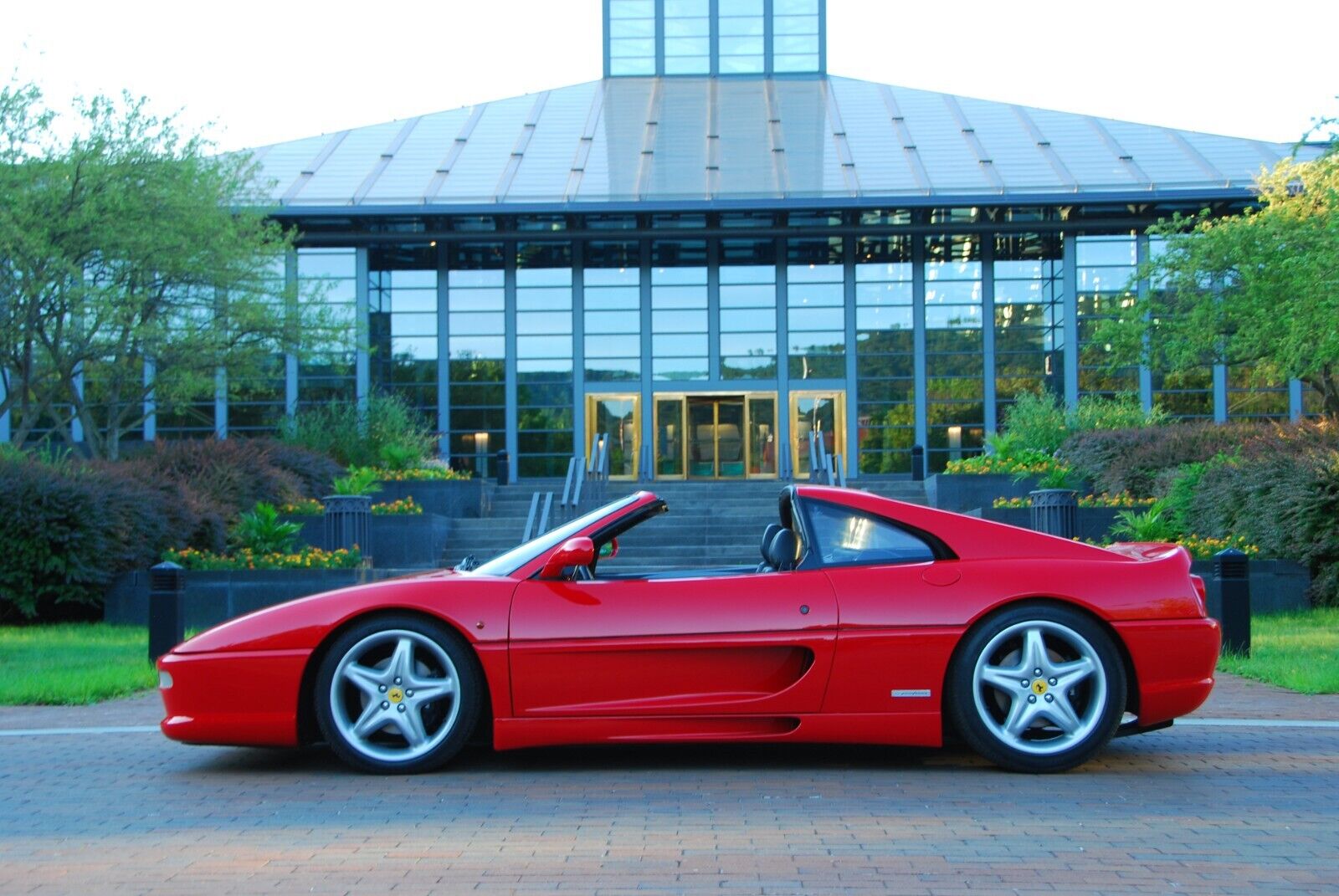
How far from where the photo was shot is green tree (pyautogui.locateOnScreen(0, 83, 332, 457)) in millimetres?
18438

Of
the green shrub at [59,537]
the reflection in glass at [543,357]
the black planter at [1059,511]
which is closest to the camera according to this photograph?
the green shrub at [59,537]

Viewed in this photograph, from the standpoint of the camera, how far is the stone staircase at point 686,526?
1888 cm

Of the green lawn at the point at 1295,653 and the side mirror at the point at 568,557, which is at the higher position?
the side mirror at the point at 568,557

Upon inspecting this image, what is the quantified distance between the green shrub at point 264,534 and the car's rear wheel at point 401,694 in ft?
35.0

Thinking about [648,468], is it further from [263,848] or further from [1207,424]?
[263,848]

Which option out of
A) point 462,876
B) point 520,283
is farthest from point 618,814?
point 520,283

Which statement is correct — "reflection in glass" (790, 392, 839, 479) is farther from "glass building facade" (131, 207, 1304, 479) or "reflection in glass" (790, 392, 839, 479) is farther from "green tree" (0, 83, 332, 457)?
"green tree" (0, 83, 332, 457)

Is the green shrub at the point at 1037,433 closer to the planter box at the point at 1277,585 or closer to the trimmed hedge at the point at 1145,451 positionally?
the trimmed hedge at the point at 1145,451

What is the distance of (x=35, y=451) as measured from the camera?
1677 centimetres

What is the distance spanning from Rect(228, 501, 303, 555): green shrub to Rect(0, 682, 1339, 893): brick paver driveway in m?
9.53

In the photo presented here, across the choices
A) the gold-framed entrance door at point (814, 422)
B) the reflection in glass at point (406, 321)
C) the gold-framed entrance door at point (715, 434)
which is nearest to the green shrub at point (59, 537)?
the reflection in glass at point (406, 321)

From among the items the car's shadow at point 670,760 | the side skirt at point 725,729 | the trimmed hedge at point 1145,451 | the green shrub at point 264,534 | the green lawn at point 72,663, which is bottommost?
the green lawn at point 72,663

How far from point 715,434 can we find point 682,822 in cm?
2777

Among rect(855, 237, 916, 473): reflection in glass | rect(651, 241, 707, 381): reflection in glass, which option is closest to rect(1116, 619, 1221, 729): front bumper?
rect(855, 237, 916, 473): reflection in glass
